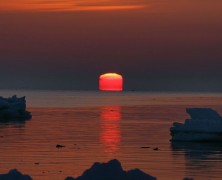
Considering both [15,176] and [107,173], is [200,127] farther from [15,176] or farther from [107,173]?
[15,176]

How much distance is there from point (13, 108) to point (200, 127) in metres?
35.1

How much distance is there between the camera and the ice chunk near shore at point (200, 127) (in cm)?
4366

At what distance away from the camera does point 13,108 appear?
7619 centimetres

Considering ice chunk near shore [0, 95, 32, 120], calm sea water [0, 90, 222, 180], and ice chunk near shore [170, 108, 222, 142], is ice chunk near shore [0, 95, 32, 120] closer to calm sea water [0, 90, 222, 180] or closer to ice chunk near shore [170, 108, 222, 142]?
calm sea water [0, 90, 222, 180]

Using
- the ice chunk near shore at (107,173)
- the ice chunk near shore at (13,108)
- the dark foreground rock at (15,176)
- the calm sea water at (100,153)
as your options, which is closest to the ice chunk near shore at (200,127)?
the calm sea water at (100,153)

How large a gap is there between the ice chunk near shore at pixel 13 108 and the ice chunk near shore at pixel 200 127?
29619mm

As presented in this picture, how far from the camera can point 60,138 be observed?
5028 cm

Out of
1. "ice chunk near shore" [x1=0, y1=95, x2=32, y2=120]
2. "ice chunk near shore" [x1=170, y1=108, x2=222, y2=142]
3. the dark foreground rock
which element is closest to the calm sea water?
"ice chunk near shore" [x1=170, y1=108, x2=222, y2=142]

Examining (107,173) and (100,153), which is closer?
(107,173)

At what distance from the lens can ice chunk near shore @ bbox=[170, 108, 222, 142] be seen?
4366 cm

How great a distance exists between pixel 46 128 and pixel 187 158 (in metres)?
25.6

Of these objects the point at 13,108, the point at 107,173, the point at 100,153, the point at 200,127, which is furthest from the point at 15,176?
the point at 13,108

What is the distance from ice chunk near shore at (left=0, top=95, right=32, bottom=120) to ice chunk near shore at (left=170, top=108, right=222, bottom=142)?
1166 inches

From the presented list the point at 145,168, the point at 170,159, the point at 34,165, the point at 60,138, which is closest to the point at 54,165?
the point at 34,165
